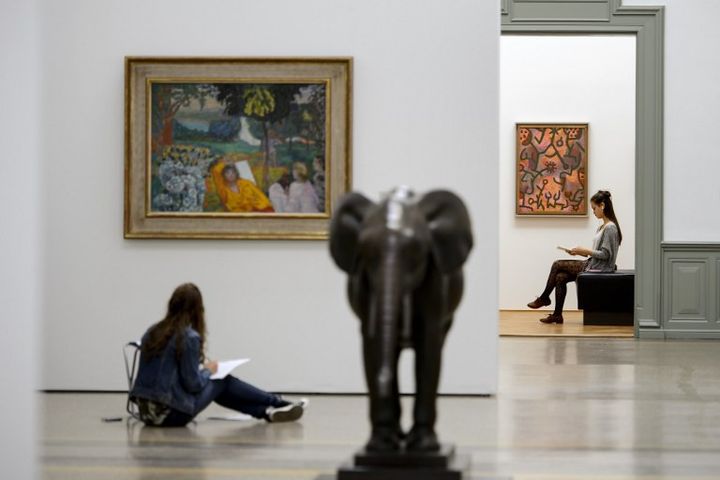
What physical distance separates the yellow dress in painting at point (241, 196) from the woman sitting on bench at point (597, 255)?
11.0 m

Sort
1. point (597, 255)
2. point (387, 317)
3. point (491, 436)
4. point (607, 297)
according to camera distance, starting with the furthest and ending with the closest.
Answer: point (597, 255) → point (607, 297) → point (491, 436) → point (387, 317)

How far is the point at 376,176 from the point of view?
37.0 ft

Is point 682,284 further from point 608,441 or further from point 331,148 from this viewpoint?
point 608,441

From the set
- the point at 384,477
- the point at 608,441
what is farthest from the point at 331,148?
the point at 384,477

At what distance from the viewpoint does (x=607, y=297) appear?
70.0 feet

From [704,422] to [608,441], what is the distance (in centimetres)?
148

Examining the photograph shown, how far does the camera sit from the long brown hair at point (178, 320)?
29.8 feet

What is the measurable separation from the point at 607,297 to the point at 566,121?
5.31 meters

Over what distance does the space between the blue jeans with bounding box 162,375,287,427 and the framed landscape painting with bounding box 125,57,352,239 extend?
6.97 ft

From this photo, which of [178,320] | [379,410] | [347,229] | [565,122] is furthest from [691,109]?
[379,410]

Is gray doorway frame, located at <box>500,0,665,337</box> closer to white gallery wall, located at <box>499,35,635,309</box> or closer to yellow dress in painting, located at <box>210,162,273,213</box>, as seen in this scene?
white gallery wall, located at <box>499,35,635,309</box>

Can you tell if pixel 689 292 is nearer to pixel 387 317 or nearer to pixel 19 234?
pixel 387 317

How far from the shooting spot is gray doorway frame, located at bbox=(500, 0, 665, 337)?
1844 centimetres

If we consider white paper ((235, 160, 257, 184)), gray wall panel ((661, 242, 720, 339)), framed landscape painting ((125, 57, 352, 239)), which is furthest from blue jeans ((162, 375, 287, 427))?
gray wall panel ((661, 242, 720, 339))
